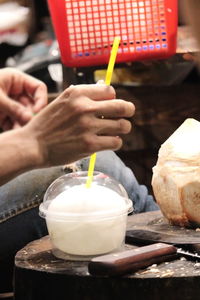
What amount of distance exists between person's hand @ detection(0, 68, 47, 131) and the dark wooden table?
0.86 m

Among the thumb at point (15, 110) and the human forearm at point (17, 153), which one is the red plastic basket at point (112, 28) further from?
the human forearm at point (17, 153)

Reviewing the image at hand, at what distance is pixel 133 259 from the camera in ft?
5.28

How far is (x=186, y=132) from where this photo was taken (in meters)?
2.04

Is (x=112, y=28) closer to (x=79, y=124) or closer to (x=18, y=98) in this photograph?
(x=18, y=98)

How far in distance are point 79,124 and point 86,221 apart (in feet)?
0.87

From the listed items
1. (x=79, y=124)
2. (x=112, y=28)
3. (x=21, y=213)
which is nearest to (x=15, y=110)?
(x=21, y=213)

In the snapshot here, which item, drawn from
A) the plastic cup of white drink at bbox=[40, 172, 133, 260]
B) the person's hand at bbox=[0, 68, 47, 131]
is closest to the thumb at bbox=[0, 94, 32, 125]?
the person's hand at bbox=[0, 68, 47, 131]

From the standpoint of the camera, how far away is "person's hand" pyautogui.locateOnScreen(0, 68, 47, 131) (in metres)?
2.51

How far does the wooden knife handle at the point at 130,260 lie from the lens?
157 centimetres

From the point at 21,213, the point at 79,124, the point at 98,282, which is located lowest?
the point at 21,213

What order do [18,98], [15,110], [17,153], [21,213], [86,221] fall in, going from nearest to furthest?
1. [86,221]
2. [17,153]
3. [21,213]
4. [15,110]
5. [18,98]

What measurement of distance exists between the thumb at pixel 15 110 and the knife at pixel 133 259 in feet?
3.16

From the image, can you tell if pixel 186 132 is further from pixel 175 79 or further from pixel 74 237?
pixel 175 79

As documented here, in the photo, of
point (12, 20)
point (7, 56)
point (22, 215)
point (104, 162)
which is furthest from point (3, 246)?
point (7, 56)
